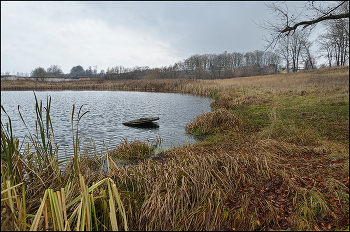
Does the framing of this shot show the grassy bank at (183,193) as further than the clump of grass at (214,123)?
No

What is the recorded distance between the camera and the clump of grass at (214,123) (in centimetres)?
905

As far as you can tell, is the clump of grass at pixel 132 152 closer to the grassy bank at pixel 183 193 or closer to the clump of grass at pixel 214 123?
the grassy bank at pixel 183 193

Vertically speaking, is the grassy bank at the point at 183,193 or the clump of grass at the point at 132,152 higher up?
the grassy bank at the point at 183,193

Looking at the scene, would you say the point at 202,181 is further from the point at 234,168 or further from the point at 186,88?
the point at 186,88

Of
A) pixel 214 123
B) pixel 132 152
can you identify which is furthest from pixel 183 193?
pixel 214 123

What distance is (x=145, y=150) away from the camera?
6785mm

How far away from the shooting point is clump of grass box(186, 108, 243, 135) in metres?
9.05

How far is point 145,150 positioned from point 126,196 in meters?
3.76

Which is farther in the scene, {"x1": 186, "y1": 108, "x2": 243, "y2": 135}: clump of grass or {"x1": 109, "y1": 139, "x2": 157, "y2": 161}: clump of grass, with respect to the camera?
{"x1": 186, "y1": 108, "x2": 243, "y2": 135}: clump of grass

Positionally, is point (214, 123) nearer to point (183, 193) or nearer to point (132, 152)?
point (132, 152)

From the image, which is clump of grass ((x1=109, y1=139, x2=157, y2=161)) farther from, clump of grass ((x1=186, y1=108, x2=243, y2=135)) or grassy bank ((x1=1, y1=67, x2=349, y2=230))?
clump of grass ((x1=186, y1=108, x2=243, y2=135))

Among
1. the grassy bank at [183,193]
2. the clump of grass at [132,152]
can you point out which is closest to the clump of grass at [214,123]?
the clump of grass at [132,152]

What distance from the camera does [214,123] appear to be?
947 cm

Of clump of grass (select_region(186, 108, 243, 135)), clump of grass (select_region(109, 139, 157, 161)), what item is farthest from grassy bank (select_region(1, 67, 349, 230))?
clump of grass (select_region(186, 108, 243, 135))
